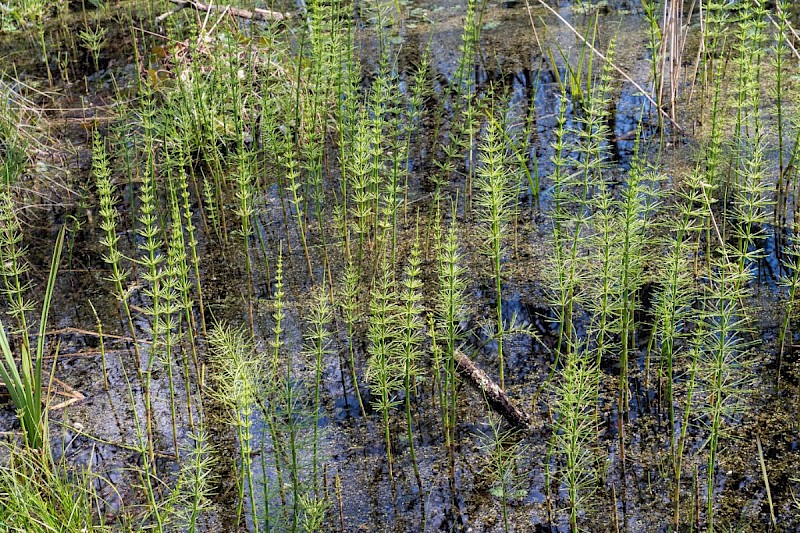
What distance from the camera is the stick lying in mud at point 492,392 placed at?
110 inches

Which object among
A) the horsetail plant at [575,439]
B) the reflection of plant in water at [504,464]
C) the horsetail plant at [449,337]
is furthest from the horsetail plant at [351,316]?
the horsetail plant at [575,439]

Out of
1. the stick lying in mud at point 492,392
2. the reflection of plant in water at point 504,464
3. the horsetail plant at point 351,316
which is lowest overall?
the reflection of plant in water at point 504,464

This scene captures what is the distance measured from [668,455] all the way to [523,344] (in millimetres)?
670

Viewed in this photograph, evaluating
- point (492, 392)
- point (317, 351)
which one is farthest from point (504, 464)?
point (317, 351)

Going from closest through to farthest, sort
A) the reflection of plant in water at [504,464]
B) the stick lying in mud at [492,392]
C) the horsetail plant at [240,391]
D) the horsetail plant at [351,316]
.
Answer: the horsetail plant at [240,391]
the reflection of plant in water at [504,464]
the stick lying in mud at [492,392]
the horsetail plant at [351,316]

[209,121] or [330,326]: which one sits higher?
[209,121]

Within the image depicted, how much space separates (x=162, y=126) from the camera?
3.92 meters

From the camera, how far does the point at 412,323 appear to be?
263 centimetres

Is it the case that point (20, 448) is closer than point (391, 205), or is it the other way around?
point (20, 448)

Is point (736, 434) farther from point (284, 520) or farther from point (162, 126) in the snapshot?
point (162, 126)

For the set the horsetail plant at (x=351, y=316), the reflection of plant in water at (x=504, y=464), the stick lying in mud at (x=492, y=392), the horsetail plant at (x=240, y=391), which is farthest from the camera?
the horsetail plant at (x=351, y=316)

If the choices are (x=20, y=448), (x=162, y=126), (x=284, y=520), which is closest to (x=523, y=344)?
(x=284, y=520)

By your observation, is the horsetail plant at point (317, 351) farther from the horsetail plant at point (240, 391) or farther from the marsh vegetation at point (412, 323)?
the horsetail plant at point (240, 391)

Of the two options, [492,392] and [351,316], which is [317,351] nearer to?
[351,316]
